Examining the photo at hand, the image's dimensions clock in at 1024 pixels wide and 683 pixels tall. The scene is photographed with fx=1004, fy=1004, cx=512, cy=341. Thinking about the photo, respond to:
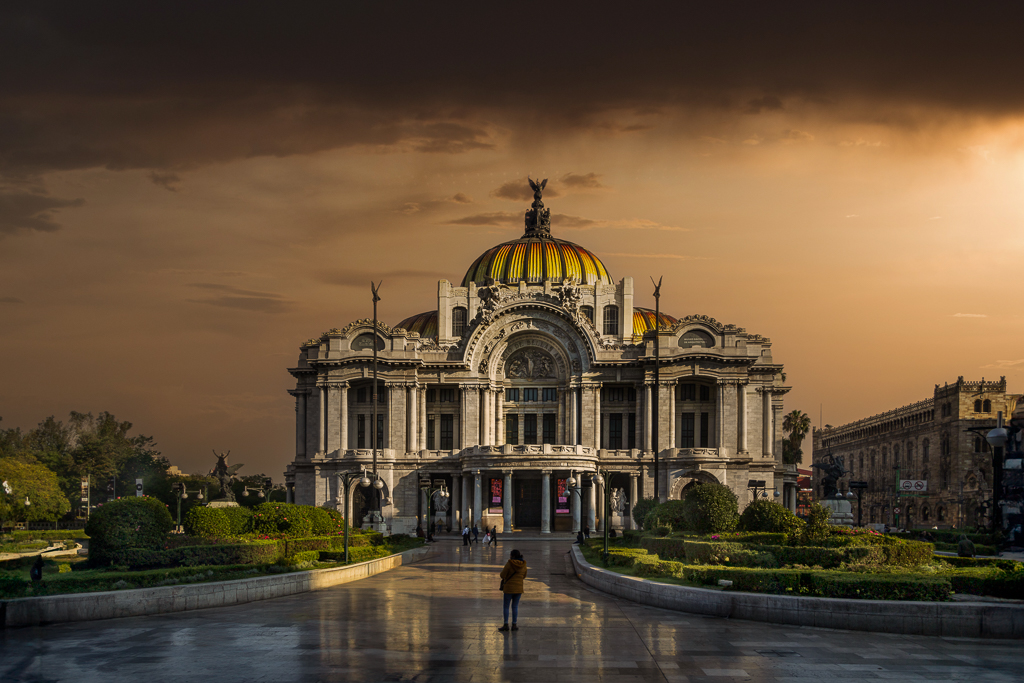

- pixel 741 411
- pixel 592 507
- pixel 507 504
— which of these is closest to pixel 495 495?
pixel 507 504

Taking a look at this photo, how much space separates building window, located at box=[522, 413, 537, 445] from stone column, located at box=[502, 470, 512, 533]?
33.8ft

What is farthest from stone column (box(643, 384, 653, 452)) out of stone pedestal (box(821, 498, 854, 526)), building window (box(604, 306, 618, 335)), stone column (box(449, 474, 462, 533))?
stone pedestal (box(821, 498, 854, 526))

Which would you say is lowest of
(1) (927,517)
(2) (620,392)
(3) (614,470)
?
(1) (927,517)

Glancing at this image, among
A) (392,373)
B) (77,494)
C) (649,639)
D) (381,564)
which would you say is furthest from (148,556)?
(77,494)

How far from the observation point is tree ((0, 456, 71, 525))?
7662 cm

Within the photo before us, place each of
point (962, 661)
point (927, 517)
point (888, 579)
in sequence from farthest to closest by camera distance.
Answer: point (927, 517) → point (888, 579) → point (962, 661)

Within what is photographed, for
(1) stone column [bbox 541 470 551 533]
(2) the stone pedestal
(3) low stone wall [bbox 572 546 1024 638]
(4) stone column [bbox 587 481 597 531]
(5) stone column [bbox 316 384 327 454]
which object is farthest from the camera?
(5) stone column [bbox 316 384 327 454]

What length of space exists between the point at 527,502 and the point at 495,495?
24.6 ft

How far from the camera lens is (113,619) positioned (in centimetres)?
2498

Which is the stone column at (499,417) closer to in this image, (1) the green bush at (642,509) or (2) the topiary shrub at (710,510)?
(1) the green bush at (642,509)

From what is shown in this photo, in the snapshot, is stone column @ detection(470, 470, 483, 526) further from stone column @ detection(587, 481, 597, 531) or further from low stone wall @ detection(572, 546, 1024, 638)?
low stone wall @ detection(572, 546, 1024, 638)

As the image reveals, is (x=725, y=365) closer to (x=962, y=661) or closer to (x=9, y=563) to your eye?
(x=9, y=563)

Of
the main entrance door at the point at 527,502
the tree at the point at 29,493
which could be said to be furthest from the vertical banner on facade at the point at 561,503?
the tree at the point at 29,493

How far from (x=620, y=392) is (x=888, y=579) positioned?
206 ft
